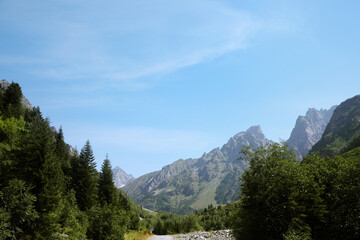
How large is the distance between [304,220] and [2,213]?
32.8 meters

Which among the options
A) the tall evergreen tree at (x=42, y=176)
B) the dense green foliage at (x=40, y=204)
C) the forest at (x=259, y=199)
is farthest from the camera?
the tall evergreen tree at (x=42, y=176)

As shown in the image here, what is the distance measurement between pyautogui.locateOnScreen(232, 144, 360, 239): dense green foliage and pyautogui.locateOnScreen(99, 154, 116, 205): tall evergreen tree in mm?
44216

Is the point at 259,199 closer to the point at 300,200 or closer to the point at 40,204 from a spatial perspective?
the point at 300,200

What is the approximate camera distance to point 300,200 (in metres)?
28.2

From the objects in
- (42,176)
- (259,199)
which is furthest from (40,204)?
(259,199)

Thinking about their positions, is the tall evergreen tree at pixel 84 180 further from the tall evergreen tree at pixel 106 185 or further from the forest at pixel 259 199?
the forest at pixel 259 199

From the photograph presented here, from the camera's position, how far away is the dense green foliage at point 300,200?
25406 millimetres

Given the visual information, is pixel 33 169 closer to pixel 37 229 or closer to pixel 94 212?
pixel 37 229

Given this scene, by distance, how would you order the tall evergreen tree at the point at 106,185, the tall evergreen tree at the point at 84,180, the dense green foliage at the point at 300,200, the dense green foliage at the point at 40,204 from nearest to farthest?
the dense green foliage at the point at 40,204, the dense green foliage at the point at 300,200, the tall evergreen tree at the point at 84,180, the tall evergreen tree at the point at 106,185

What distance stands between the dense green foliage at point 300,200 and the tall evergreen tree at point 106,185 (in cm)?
4422

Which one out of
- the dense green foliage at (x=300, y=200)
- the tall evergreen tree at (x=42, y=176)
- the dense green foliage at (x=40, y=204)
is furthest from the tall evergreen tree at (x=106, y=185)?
the dense green foliage at (x=300, y=200)

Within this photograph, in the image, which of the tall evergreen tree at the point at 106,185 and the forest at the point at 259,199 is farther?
the tall evergreen tree at the point at 106,185

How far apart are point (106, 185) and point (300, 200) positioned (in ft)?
171

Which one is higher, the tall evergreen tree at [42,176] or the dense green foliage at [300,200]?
the tall evergreen tree at [42,176]
